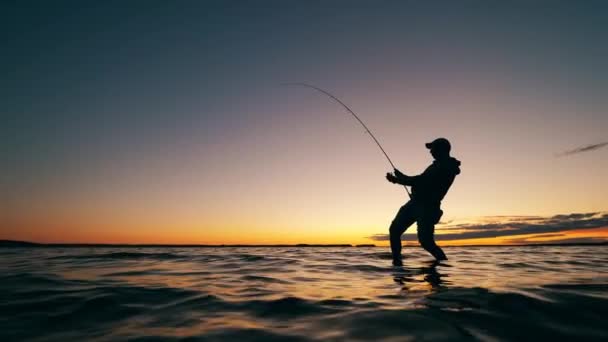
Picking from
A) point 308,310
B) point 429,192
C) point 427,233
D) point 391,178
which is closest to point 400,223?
point 427,233

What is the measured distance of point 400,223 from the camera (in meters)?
8.04

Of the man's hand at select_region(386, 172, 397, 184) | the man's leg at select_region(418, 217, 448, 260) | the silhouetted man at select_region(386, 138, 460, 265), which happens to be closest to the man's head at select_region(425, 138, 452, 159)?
the silhouetted man at select_region(386, 138, 460, 265)

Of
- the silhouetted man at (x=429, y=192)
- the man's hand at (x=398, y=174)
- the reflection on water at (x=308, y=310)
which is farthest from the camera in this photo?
the man's hand at (x=398, y=174)

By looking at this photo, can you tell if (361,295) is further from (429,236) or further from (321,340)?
(429,236)

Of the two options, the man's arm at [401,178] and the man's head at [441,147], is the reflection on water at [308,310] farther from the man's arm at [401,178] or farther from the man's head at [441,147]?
the man's head at [441,147]

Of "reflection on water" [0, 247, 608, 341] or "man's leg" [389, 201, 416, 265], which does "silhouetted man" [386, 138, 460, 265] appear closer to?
"man's leg" [389, 201, 416, 265]

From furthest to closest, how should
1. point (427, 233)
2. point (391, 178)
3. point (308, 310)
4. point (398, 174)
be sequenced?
point (391, 178), point (398, 174), point (427, 233), point (308, 310)

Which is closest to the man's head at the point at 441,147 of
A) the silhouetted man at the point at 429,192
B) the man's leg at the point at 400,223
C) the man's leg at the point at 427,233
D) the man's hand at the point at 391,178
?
the silhouetted man at the point at 429,192

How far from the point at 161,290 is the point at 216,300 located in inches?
45.8

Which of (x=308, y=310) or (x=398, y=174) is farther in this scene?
(x=398, y=174)

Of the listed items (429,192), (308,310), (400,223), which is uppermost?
(429,192)

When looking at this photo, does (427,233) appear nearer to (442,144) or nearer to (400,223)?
(400,223)

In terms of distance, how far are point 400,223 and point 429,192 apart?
1.03 meters

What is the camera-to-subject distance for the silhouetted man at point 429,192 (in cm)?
769
